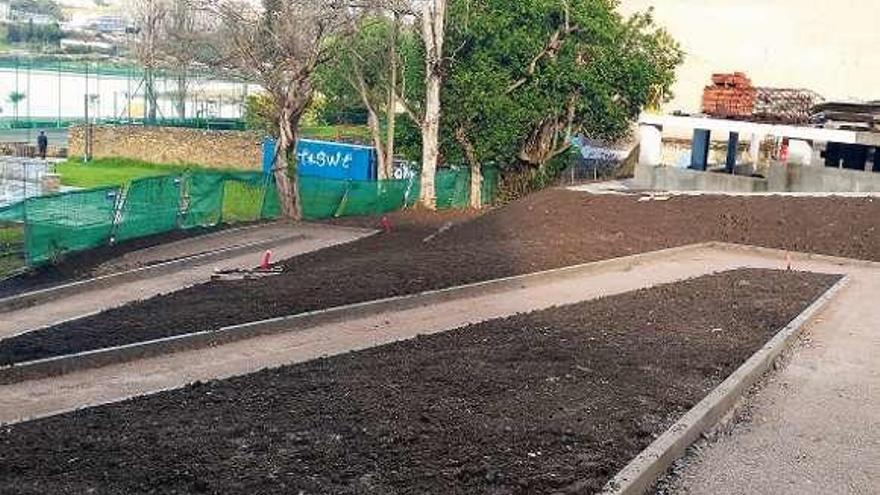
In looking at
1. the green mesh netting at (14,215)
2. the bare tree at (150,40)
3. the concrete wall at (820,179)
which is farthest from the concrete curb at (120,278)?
the bare tree at (150,40)

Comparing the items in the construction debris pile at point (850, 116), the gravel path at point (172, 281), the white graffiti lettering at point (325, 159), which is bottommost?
the gravel path at point (172, 281)

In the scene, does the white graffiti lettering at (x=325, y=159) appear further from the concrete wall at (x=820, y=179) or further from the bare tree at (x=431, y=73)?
the concrete wall at (x=820, y=179)

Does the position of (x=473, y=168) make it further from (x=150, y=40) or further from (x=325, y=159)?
(x=150, y=40)

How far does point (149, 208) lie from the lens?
20625 mm

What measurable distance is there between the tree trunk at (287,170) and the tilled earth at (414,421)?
1258 centimetres

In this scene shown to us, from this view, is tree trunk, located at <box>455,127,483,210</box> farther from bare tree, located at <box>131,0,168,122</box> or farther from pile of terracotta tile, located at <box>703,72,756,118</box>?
bare tree, located at <box>131,0,168,122</box>

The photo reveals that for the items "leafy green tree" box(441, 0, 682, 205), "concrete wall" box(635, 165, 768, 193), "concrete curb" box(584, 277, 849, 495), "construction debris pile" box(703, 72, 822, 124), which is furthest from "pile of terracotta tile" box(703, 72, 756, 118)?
"concrete curb" box(584, 277, 849, 495)

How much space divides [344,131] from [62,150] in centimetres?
1370

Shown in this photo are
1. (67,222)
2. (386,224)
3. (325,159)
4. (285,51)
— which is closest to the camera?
(67,222)

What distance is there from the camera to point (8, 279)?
1633 cm

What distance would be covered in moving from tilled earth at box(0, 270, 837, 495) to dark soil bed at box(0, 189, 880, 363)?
9.34 ft

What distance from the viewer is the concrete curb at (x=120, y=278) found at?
1431 centimetres

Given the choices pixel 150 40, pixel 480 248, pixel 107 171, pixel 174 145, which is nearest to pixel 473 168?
pixel 480 248

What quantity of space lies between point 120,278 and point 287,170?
8.28 meters
